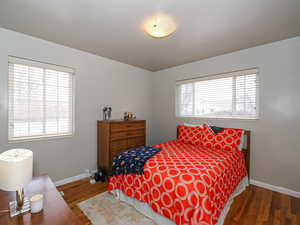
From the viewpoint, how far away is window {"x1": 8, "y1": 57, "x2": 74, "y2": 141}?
6.81 feet

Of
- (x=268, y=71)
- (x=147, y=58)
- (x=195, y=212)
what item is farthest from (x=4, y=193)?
(x=268, y=71)

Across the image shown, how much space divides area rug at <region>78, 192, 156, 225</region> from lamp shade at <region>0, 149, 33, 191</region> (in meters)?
1.14

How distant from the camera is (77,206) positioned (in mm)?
1885

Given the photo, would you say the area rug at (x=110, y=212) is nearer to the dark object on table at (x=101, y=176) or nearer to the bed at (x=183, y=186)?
the bed at (x=183, y=186)

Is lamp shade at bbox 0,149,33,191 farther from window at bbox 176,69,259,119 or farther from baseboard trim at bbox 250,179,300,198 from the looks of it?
baseboard trim at bbox 250,179,300,198

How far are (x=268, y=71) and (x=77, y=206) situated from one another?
3.56 metres

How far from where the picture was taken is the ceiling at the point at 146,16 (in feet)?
4.98

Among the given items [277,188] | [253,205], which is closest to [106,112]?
[253,205]

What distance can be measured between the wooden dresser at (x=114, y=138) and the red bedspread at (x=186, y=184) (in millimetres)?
647

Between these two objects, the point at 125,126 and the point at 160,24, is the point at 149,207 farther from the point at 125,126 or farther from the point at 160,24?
Answer: the point at 160,24

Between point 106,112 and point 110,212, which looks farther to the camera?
point 106,112

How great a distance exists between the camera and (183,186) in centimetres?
135

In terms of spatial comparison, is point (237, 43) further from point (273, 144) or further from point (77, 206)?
point (77, 206)

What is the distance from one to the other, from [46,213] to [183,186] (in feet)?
3.58
